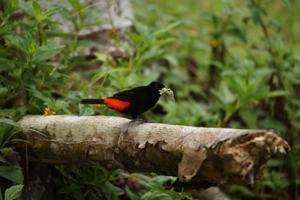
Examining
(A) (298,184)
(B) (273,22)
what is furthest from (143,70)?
(A) (298,184)

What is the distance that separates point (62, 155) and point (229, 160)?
3.44 ft

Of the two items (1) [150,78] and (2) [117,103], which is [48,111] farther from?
(1) [150,78]

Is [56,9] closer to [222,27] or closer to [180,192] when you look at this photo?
[180,192]

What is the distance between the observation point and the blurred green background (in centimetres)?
316

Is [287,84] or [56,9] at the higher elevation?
[56,9]

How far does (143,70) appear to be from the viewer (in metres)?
5.48

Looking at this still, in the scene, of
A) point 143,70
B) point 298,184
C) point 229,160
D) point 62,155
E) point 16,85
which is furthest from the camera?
point 143,70

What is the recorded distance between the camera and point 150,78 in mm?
4336

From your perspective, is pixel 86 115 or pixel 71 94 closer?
pixel 86 115

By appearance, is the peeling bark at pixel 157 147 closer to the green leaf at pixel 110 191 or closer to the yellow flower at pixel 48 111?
the yellow flower at pixel 48 111

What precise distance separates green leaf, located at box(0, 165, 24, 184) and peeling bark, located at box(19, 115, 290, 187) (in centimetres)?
16

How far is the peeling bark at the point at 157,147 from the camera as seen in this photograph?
219cm

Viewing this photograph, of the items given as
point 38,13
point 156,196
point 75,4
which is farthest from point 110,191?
point 75,4

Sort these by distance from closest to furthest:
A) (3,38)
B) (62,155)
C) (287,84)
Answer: (62,155)
(3,38)
(287,84)
